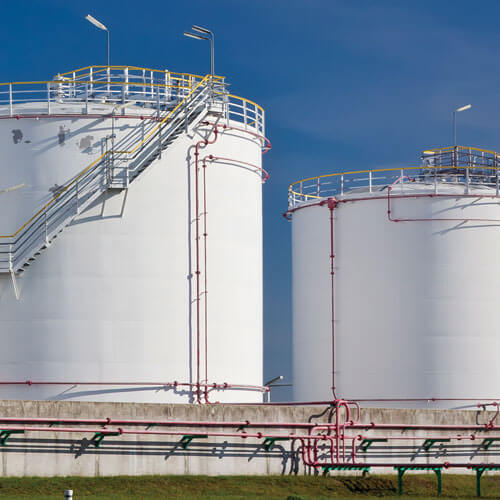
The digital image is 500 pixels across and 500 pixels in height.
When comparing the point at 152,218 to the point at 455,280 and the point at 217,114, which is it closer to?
the point at 217,114

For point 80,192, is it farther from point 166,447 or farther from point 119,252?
point 166,447

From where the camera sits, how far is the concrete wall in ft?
81.4

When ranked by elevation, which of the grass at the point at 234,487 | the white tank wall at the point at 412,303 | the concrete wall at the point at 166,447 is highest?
the white tank wall at the point at 412,303

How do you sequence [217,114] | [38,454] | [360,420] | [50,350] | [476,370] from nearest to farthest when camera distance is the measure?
[38,454] → [360,420] → [50,350] → [217,114] → [476,370]

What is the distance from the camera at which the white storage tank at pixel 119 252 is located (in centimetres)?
3048

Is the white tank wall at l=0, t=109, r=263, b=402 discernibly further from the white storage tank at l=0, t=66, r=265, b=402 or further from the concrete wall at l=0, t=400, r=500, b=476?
the concrete wall at l=0, t=400, r=500, b=476

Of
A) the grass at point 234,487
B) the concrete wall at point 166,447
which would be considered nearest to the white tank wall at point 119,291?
the concrete wall at point 166,447

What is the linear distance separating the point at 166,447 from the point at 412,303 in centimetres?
1316

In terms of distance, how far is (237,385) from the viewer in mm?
32281

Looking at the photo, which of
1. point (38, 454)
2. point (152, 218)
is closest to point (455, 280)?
point (152, 218)

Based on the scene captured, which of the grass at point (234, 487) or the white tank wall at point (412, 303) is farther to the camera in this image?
the white tank wall at point (412, 303)

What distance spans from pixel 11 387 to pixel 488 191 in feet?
58.7

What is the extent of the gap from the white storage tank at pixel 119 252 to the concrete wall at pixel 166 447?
4435mm

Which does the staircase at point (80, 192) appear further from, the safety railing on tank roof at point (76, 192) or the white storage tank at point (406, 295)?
the white storage tank at point (406, 295)
